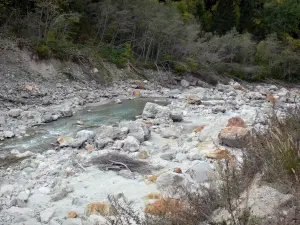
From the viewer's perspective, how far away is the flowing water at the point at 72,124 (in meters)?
8.45

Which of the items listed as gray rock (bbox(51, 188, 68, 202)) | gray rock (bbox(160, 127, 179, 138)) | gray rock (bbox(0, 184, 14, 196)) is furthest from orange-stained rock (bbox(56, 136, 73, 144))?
gray rock (bbox(51, 188, 68, 202))

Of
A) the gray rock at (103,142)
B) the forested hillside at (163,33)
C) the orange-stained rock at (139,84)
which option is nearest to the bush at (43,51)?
the forested hillside at (163,33)

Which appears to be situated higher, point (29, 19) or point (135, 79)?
point (29, 19)

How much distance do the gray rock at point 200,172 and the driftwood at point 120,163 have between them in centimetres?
97

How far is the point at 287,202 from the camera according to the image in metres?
2.89

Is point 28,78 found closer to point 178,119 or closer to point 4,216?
point 178,119

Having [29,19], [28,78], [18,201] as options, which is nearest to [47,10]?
[29,19]

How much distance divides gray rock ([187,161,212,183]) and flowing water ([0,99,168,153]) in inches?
164

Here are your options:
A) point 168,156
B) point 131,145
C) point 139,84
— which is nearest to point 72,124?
point 131,145

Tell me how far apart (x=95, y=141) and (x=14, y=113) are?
13.6 feet

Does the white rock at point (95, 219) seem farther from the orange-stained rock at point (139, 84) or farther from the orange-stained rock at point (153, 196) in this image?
the orange-stained rock at point (139, 84)

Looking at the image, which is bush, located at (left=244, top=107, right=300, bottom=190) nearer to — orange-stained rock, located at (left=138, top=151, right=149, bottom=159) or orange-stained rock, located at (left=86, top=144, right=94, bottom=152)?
orange-stained rock, located at (left=138, top=151, right=149, bottom=159)

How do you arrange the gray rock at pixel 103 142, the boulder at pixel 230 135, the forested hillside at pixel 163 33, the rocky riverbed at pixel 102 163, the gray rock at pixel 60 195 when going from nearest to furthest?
the rocky riverbed at pixel 102 163
the gray rock at pixel 60 195
the boulder at pixel 230 135
the gray rock at pixel 103 142
the forested hillside at pixel 163 33

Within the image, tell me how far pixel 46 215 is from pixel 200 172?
8.62 ft
